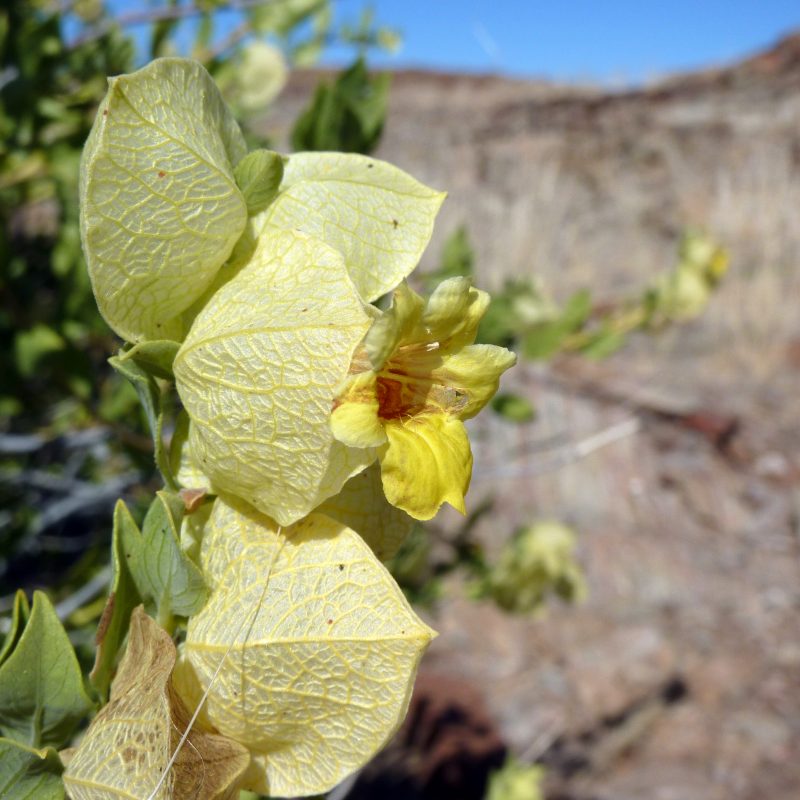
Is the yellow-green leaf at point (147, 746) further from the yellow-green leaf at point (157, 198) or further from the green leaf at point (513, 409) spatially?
the green leaf at point (513, 409)

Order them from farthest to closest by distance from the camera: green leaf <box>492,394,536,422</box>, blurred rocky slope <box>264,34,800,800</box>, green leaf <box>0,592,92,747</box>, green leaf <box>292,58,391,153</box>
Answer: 1. blurred rocky slope <box>264,34,800,800</box>
2. green leaf <box>492,394,536,422</box>
3. green leaf <box>292,58,391,153</box>
4. green leaf <box>0,592,92,747</box>

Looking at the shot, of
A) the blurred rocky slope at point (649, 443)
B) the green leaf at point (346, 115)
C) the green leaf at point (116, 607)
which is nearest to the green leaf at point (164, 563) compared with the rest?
the green leaf at point (116, 607)

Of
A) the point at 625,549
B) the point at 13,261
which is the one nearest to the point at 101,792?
the point at 13,261

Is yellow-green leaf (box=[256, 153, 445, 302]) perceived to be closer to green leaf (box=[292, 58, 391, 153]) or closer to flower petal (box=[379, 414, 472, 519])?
flower petal (box=[379, 414, 472, 519])

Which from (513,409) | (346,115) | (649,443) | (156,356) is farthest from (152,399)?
(649,443)

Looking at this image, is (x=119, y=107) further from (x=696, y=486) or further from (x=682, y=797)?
(x=696, y=486)

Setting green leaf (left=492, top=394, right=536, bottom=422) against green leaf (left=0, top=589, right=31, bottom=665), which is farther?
green leaf (left=492, top=394, right=536, bottom=422)

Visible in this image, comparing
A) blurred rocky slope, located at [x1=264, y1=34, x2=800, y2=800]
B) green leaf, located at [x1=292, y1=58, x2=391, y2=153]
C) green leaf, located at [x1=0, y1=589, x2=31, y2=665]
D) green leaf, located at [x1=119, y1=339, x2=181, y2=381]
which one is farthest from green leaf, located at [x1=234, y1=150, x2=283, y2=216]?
blurred rocky slope, located at [x1=264, y1=34, x2=800, y2=800]
